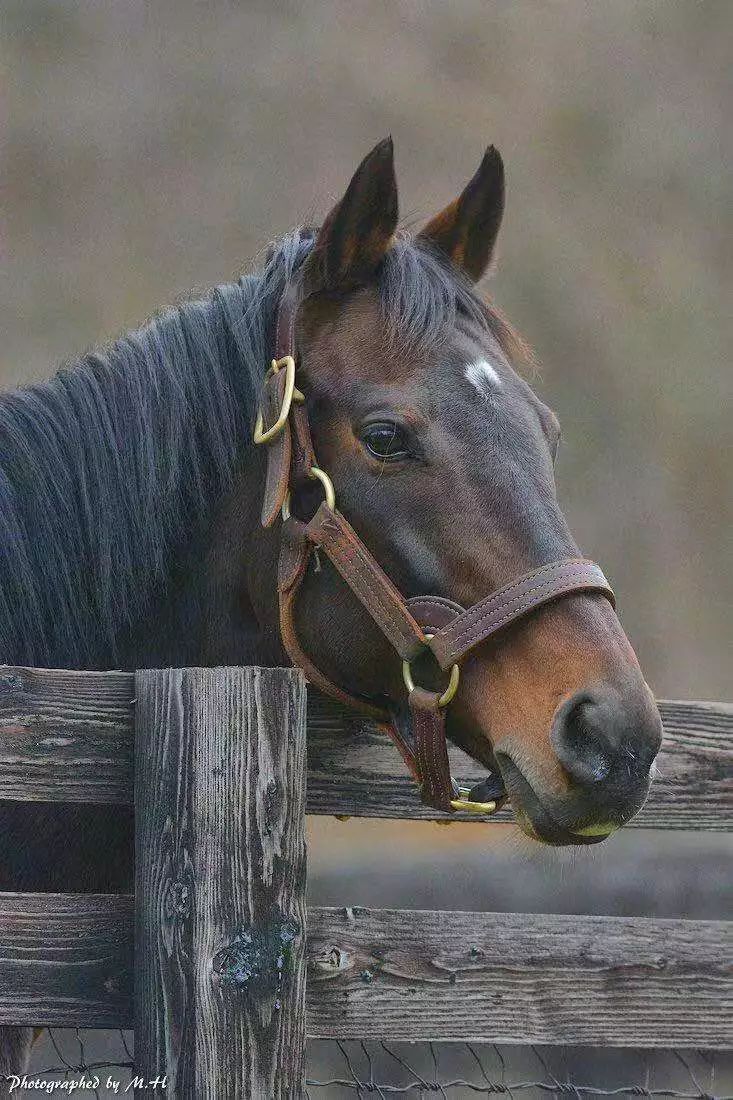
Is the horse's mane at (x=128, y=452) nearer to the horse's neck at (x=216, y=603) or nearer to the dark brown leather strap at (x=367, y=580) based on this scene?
the horse's neck at (x=216, y=603)

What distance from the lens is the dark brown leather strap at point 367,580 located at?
2.06 m

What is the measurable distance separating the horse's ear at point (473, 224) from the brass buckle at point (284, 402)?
0.47 meters

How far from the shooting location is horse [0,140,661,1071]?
1987 millimetres

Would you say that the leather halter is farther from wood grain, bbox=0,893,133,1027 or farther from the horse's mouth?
wood grain, bbox=0,893,133,1027

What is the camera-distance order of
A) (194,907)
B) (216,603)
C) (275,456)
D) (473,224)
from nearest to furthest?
(194,907) → (275,456) → (216,603) → (473,224)

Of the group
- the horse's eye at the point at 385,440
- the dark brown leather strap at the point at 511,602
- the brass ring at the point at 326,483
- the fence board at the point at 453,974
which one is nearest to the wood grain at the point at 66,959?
the fence board at the point at 453,974

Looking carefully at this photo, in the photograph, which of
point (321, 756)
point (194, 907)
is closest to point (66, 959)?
point (194, 907)

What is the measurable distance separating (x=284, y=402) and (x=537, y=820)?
0.88 meters

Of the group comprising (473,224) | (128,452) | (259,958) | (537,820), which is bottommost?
(259,958)

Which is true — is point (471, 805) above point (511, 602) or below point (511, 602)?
below

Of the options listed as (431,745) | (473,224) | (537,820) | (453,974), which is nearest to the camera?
(537,820)

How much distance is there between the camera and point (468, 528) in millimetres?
2086

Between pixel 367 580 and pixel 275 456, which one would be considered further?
pixel 275 456

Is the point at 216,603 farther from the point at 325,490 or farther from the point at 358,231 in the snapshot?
the point at 358,231
